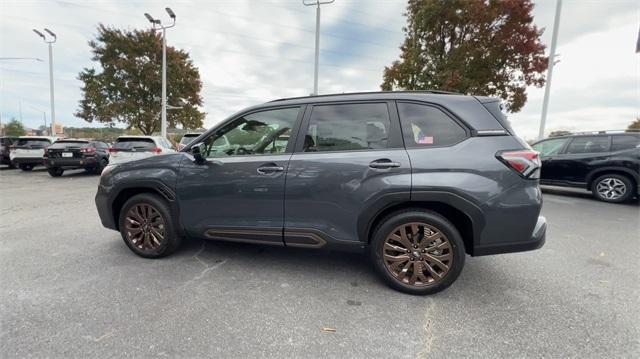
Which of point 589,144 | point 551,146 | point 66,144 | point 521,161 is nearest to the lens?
point 521,161

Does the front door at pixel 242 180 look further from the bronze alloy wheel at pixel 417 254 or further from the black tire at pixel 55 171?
the black tire at pixel 55 171

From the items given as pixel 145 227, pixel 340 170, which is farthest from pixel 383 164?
pixel 145 227

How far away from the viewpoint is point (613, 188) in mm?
6453

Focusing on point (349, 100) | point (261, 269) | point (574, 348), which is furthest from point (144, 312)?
point (574, 348)

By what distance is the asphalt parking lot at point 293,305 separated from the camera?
1.85 metres

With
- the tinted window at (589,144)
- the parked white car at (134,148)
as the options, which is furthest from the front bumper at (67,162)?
the tinted window at (589,144)

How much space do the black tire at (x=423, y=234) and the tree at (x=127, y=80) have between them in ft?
77.9

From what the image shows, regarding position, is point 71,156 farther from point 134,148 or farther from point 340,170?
point 340,170

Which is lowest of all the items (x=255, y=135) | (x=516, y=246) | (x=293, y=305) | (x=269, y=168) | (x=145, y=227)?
(x=293, y=305)

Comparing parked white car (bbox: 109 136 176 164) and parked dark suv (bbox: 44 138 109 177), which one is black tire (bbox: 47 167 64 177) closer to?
parked dark suv (bbox: 44 138 109 177)

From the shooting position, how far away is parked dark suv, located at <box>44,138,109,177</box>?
956 centimetres

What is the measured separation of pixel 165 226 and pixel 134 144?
7437 mm

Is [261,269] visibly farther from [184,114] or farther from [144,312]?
[184,114]

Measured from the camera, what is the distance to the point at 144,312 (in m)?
2.18
